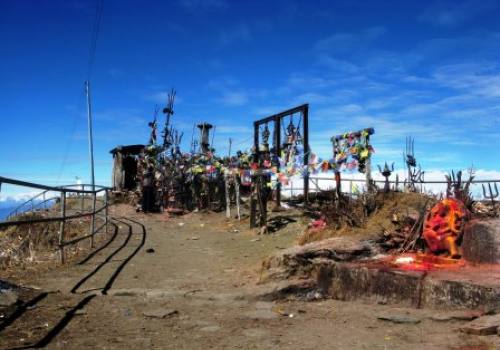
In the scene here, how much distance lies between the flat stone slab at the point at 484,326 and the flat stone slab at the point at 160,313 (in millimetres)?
3052

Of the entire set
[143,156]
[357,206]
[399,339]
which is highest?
[143,156]

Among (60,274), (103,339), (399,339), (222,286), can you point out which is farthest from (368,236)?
(60,274)

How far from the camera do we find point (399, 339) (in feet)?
15.3

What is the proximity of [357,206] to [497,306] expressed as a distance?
165 inches

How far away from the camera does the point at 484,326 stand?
4617 millimetres

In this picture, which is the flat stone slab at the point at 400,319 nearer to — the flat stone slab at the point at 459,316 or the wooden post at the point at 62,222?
the flat stone slab at the point at 459,316

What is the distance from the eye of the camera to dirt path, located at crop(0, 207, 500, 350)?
178 inches

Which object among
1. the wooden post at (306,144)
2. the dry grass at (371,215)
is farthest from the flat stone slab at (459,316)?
the wooden post at (306,144)

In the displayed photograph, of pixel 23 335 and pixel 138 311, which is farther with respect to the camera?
pixel 138 311

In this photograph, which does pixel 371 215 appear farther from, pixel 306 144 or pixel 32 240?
pixel 32 240

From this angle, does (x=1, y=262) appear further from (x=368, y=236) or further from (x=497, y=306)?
(x=497, y=306)

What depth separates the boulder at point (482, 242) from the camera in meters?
6.11

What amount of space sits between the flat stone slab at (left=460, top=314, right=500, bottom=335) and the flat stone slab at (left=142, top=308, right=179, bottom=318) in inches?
120

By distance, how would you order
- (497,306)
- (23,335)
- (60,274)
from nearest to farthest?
(23,335), (497,306), (60,274)
